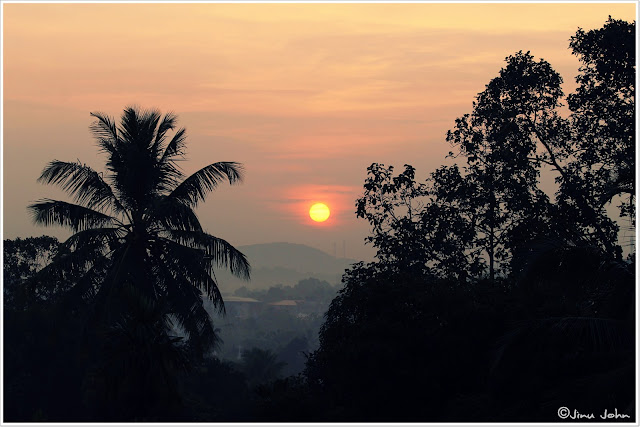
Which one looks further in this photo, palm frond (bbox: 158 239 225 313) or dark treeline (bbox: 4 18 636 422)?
palm frond (bbox: 158 239 225 313)

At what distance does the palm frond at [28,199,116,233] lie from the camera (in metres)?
25.4

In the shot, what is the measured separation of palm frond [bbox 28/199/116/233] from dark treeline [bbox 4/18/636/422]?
67 millimetres

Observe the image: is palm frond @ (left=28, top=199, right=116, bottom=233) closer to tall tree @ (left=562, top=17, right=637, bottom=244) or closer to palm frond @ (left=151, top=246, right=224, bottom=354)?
palm frond @ (left=151, top=246, right=224, bottom=354)

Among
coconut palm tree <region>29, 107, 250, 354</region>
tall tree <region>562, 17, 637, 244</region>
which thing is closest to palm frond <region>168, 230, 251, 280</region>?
coconut palm tree <region>29, 107, 250, 354</region>

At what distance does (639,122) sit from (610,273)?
168 inches

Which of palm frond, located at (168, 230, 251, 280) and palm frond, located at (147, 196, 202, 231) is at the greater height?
palm frond, located at (147, 196, 202, 231)

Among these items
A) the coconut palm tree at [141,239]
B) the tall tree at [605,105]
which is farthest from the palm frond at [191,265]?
the tall tree at [605,105]

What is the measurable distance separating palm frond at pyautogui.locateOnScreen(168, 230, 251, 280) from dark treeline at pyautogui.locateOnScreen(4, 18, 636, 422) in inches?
1.9

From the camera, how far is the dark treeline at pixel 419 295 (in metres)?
17.9

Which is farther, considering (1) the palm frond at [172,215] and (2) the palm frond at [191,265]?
(2) the palm frond at [191,265]

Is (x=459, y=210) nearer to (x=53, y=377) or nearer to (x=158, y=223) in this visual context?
(x=158, y=223)

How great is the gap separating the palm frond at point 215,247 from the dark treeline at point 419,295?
0.15 feet

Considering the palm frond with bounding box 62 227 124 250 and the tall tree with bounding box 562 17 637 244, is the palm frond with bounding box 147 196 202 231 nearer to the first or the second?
the palm frond with bounding box 62 227 124 250

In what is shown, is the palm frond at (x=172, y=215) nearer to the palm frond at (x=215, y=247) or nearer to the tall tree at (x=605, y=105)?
the palm frond at (x=215, y=247)
